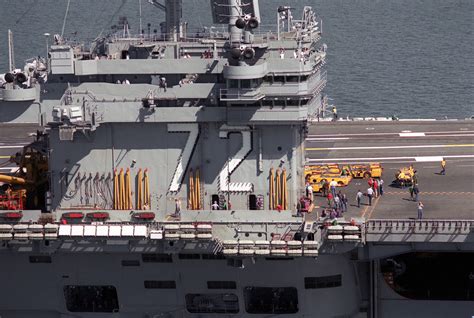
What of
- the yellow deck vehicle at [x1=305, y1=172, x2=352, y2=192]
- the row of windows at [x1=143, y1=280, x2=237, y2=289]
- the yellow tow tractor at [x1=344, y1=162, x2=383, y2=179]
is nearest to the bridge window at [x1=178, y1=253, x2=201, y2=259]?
the row of windows at [x1=143, y1=280, x2=237, y2=289]

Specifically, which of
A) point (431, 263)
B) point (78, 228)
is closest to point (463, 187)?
point (431, 263)

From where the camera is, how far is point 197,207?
168 feet

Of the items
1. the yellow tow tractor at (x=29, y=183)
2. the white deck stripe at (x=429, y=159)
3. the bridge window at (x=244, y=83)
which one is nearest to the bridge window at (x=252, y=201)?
the bridge window at (x=244, y=83)

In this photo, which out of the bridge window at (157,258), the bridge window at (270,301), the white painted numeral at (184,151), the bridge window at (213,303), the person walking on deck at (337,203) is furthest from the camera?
the person walking on deck at (337,203)

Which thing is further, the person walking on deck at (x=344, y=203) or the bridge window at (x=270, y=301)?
the person walking on deck at (x=344, y=203)

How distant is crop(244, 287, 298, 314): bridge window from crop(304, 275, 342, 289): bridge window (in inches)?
30.4

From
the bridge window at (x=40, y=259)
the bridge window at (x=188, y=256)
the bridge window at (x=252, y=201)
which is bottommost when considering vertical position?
Result: the bridge window at (x=40, y=259)

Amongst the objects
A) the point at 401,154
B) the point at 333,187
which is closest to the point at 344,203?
the point at 333,187

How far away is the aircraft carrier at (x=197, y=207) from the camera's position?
161ft

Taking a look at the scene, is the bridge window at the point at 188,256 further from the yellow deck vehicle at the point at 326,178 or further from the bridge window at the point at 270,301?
the yellow deck vehicle at the point at 326,178

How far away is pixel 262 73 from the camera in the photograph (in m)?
49.1

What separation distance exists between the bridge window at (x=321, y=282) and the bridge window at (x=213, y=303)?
2830 millimetres

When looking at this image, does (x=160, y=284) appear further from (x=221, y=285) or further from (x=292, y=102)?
(x=292, y=102)

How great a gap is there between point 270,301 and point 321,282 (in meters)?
2.13
